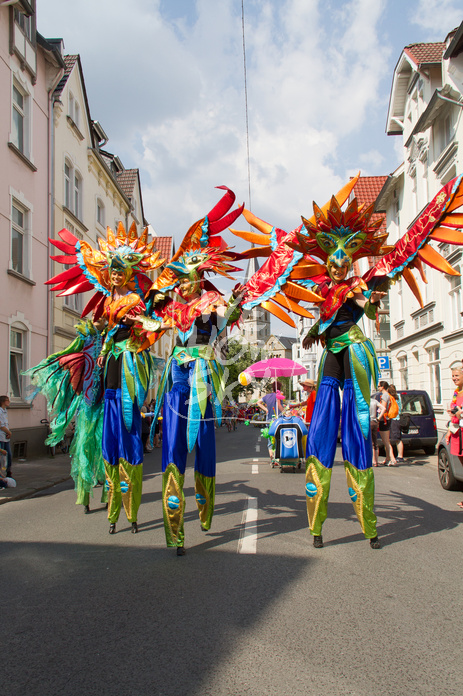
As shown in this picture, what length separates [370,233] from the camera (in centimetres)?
512

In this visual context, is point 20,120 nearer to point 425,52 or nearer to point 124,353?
point 124,353

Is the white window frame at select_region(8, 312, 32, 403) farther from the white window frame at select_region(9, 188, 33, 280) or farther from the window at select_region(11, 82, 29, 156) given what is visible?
the window at select_region(11, 82, 29, 156)

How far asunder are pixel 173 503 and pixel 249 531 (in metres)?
1.00

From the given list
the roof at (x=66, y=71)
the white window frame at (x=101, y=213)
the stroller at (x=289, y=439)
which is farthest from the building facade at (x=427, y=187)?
the white window frame at (x=101, y=213)

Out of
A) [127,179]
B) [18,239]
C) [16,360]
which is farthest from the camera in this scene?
[127,179]

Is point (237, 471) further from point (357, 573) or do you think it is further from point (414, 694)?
point (414, 694)

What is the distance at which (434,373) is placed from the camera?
2003 cm

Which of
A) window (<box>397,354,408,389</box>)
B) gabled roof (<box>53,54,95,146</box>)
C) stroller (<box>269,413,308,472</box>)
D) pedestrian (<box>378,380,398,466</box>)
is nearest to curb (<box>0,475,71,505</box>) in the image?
stroller (<box>269,413,308,472</box>)

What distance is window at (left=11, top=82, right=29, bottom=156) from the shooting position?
15109 millimetres

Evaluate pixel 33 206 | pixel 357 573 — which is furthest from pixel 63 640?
pixel 33 206

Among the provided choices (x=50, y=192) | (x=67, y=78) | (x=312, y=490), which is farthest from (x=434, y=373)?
(x=312, y=490)

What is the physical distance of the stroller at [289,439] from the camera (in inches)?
414

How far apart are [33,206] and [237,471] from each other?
390 inches

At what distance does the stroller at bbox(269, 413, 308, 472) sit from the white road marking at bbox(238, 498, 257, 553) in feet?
12.5
